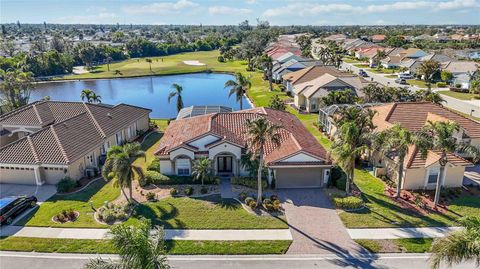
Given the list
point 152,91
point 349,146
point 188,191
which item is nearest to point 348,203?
point 349,146

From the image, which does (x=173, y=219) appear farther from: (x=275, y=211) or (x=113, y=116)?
(x=113, y=116)

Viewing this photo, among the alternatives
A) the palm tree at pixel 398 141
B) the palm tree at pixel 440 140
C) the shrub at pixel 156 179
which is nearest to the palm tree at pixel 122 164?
the shrub at pixel 156 179

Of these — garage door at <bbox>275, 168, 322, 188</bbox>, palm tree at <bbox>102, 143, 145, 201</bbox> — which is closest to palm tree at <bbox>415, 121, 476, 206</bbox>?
garage door at <bbox>275, 168, 322, 188</bbox>

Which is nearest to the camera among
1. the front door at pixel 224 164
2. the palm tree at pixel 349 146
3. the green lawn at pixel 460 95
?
the palm tree at pixel 349 146

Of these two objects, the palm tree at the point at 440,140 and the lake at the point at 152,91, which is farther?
the lake at the point at 152,91

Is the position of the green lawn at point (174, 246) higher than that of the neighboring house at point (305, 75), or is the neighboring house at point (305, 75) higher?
the neighboring house at point (305, 75)

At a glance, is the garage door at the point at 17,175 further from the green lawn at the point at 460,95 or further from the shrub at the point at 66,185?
the green lawn at the point at 460,95
